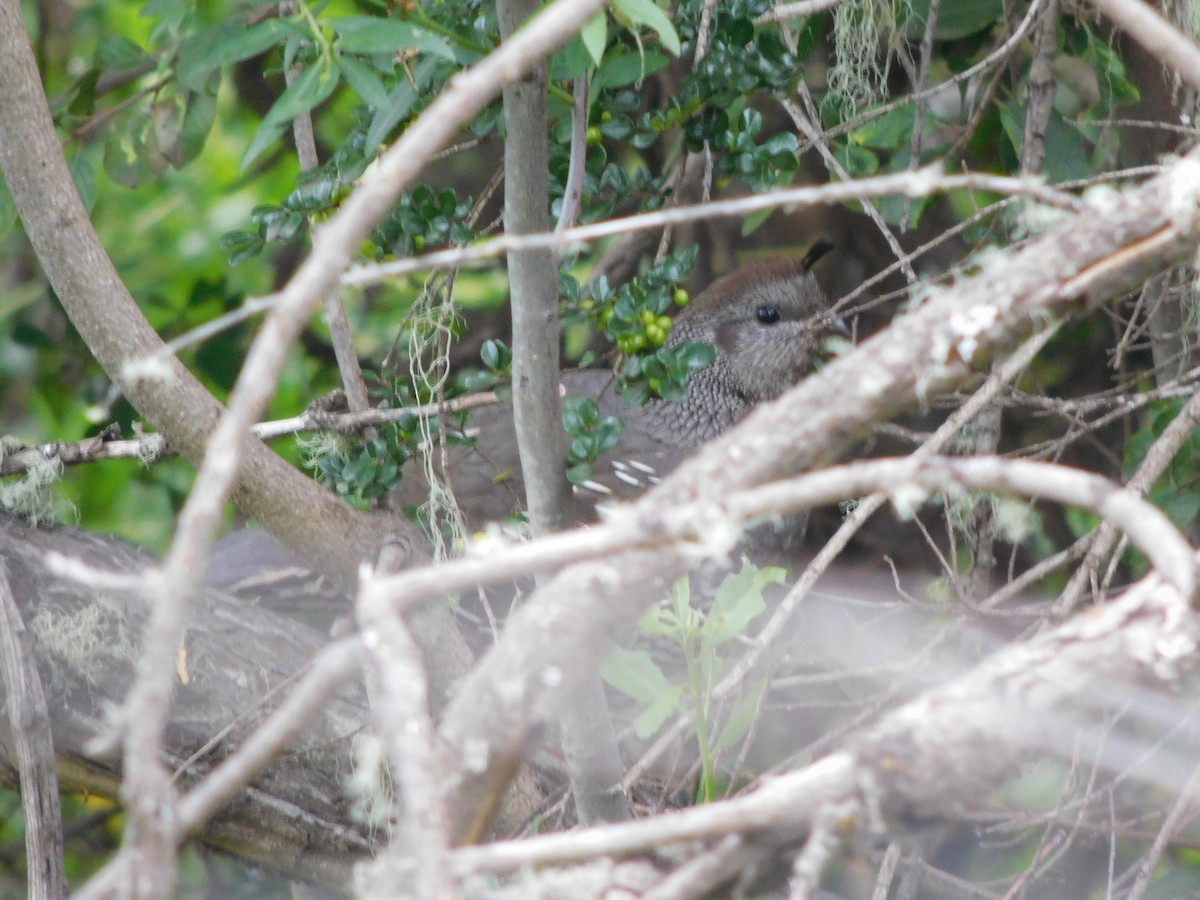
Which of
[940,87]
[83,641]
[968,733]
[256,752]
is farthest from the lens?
[940,87]

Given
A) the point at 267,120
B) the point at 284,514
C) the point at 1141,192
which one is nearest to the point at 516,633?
the point at 1141,192

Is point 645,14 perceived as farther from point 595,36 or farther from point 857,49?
point 857,49

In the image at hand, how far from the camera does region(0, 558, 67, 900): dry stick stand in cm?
170

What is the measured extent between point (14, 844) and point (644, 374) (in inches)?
81.4

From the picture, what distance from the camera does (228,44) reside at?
1396mm

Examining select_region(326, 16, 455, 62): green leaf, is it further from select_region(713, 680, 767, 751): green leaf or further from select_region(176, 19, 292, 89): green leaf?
select_region(713, 680, 767, 751): green leaf

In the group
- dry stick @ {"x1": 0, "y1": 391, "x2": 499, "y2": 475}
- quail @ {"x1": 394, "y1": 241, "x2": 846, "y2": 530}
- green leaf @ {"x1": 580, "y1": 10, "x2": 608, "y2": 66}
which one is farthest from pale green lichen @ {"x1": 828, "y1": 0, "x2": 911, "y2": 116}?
green leaf @ {"x1": 580, "y1": 10, "x2": 608, "y2": 66}

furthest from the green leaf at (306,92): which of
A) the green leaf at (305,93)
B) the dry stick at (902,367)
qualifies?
the dry stick at (902,367)

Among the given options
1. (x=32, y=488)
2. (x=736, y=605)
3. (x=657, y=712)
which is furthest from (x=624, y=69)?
(x=32, y=488)

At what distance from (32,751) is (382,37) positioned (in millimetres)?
1140

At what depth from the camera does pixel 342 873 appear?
2.00m

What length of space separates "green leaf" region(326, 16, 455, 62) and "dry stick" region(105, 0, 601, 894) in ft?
1.33

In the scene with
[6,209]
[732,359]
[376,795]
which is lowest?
[376,795]

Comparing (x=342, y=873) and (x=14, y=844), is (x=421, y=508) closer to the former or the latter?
(x=342, y=873)
